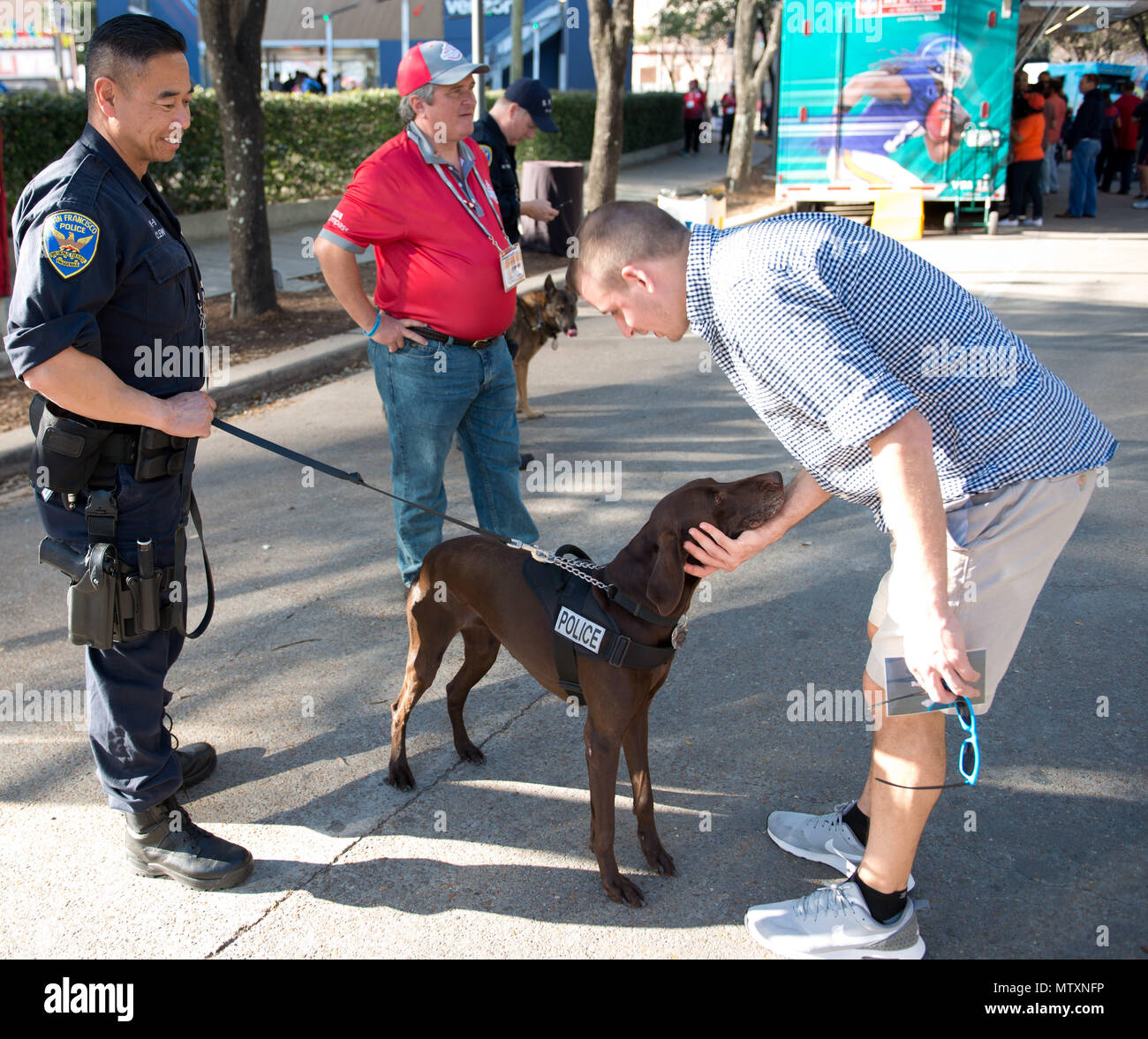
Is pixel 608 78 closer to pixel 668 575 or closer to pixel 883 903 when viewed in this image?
pixel 668 575

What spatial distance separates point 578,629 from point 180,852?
130cm

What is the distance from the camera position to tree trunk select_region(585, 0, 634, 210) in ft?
44.5

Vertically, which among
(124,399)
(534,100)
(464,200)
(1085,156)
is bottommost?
(124,399)

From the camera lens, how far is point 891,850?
2.46 metres

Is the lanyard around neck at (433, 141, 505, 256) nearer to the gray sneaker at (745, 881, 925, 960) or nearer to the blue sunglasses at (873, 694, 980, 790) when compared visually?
the blue sunglasses at (873, 694, 980, 790)

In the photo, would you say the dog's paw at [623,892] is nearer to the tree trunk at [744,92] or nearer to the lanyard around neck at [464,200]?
the lanyard around neck at [464,200]

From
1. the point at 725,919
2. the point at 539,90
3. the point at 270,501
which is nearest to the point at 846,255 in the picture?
the point at 725,919

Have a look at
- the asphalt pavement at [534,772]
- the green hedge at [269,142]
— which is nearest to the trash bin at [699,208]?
the green hedge at [269,142]

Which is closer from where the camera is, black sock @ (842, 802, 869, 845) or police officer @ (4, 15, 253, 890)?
police officer @ (4, 15, 253, 890)

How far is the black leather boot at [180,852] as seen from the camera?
9.39 feet

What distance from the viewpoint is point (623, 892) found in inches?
111

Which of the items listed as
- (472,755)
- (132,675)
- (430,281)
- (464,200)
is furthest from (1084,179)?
(132,675)

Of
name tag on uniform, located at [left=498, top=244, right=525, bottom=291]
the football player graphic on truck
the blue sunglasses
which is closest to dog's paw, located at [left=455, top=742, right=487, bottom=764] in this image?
the blue sunglasses

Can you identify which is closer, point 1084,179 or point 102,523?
point 102,523
